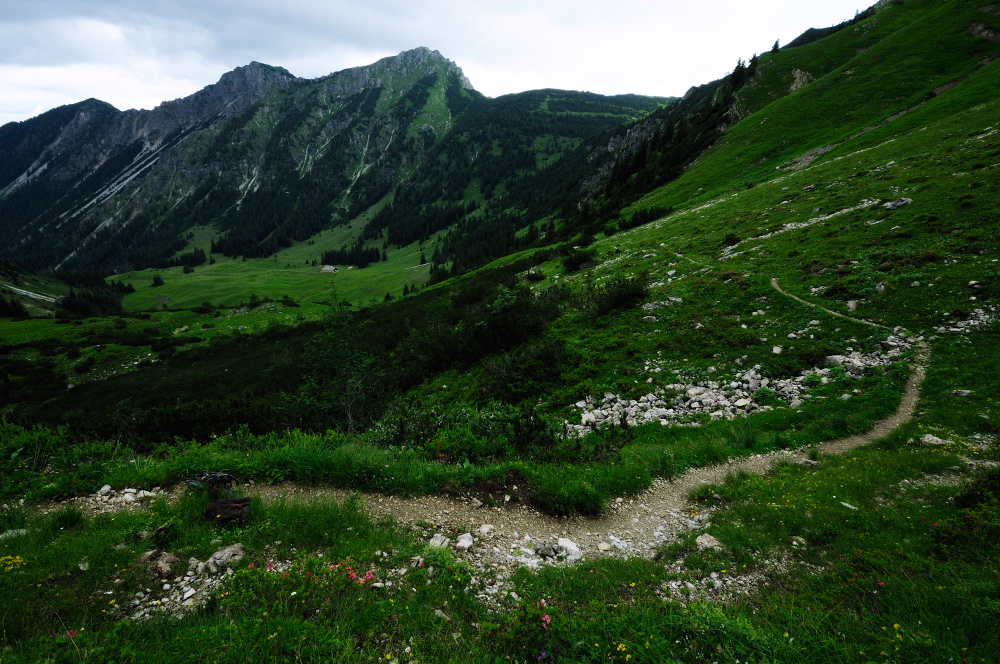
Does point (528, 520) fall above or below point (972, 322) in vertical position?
below

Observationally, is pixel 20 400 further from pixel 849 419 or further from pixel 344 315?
pixel 849 419

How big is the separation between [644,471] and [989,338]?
11.8 meters

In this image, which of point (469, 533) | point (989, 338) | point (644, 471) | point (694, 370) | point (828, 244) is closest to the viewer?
point (469, 533)

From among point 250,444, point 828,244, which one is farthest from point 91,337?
point 828,244

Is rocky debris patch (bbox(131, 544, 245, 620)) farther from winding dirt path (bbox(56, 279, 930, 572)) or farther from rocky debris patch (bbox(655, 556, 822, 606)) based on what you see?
rocky debris patch (bbox(655, 556, 822, 606))

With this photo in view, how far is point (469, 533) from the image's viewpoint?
250 inches

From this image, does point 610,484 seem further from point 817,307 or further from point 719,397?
point 817,307

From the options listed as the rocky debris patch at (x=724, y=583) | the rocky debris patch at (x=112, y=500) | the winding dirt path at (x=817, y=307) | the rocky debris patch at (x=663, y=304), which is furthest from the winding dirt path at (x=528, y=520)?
the rocky debris patch at (x=663, y=304)

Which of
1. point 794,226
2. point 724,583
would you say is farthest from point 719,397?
point 794,226

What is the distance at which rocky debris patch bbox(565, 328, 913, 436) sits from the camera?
37.4ft

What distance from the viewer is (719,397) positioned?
39.5 ft

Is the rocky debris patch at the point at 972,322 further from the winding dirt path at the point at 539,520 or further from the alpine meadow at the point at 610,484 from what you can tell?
the winding dirt path at the point at 539,520

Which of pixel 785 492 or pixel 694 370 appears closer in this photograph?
pixel 785 492

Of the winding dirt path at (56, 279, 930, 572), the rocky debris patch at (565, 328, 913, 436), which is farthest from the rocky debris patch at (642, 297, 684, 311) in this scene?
the winding dirt path at (56, 279, 930, 572)
